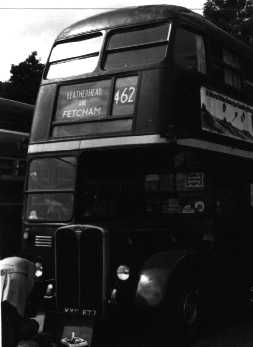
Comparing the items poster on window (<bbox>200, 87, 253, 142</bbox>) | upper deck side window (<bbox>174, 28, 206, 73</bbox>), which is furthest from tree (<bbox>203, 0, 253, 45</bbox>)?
upper deck side window (<bbox>174, 28, 206, 73</bbox>)

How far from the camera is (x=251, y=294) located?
8.80 m

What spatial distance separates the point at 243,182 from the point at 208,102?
1.66 m

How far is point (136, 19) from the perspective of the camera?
7539mm

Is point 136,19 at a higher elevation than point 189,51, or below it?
higher

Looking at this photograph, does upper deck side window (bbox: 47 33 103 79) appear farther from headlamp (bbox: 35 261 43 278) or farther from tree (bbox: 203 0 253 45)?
tree (bbox: 203 0 253 45)

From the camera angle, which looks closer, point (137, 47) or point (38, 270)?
point (38, 270)

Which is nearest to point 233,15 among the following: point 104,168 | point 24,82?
point 24,82

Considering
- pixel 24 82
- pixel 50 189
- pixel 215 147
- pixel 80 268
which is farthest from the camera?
pixel 24 82

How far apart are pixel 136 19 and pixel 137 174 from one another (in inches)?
79.9

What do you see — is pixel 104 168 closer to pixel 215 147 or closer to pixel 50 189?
pixel 50 189

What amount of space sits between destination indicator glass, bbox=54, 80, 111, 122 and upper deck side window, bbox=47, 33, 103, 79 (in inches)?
10.8

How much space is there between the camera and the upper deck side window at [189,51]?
7215mm

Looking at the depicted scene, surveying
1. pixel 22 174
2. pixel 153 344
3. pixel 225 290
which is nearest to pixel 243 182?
pixel 225 290

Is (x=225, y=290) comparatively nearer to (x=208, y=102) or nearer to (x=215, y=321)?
(x=215, y=321)
